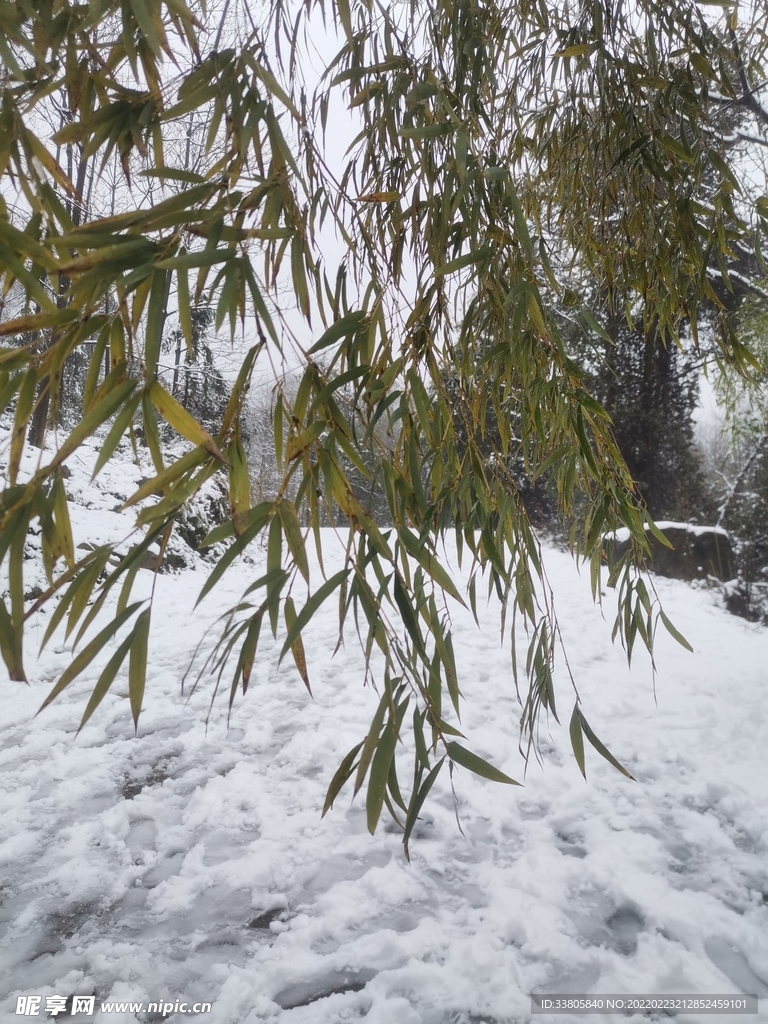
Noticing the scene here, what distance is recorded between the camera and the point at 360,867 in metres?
1.72

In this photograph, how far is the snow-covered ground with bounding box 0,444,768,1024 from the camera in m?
1.36

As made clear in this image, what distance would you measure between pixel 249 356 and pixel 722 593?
18.2 ft

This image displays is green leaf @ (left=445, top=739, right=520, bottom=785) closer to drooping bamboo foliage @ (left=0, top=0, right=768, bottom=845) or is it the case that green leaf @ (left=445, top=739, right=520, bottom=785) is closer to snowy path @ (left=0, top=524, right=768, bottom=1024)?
drooping bamboo foliage @ (left=0, top=0, right=768, bottom=845)

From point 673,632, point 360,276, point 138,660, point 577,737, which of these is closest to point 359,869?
point 577,737

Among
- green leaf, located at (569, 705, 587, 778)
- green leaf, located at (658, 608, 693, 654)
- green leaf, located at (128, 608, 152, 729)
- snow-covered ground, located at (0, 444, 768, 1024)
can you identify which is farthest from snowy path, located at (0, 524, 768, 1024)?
green leaf, located at (128, 608, 152, 729)

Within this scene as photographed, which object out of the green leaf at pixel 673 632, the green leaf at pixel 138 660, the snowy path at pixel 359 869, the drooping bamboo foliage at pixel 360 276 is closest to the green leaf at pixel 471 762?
the drooping bamboo foliage at pixel 360 276

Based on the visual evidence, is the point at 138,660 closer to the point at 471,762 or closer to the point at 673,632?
the point at 471,762

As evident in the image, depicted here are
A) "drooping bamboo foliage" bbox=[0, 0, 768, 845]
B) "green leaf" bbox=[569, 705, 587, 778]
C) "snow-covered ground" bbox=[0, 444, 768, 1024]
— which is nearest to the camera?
"drooping bamboo foliage" bbox=[0, 0, 768, 845]

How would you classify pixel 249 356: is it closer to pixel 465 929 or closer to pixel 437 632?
pixel 437 632

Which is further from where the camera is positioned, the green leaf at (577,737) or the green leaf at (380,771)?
the green leaf at (577,737)

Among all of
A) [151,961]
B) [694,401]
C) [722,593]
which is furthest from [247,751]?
[694,401]

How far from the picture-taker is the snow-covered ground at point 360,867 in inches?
53.6

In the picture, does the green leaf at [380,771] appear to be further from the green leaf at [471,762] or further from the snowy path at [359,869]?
the snowy path at [359,869]

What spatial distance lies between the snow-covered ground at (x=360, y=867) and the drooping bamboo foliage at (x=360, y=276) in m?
0.63
